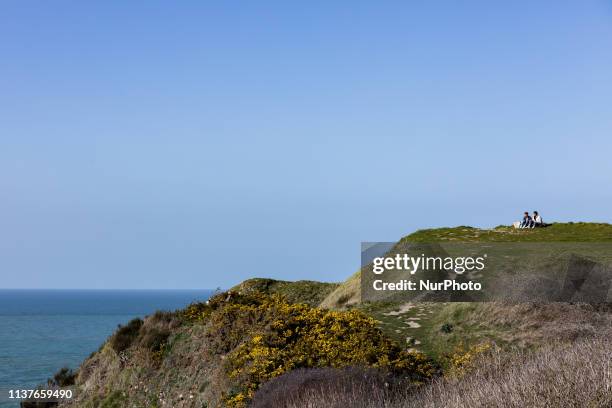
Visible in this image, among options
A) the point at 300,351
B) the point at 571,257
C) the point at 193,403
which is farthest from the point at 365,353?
the point at 571,257

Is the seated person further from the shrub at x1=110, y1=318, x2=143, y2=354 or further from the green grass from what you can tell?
the shrub at x1=110, y1=318, x2=143, y2=354

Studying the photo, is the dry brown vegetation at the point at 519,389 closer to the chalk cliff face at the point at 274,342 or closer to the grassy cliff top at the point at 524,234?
the chalk cliff face at the point at 274,342

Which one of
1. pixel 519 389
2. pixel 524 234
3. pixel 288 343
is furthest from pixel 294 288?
pixel 519 389

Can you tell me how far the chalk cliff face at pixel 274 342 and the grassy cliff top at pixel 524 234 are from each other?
541 inches

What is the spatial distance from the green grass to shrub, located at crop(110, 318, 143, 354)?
19825 mm

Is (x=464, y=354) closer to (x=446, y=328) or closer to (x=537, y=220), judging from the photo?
(x=446, y=328)

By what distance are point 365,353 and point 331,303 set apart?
1941cm

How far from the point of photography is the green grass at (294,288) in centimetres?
4353

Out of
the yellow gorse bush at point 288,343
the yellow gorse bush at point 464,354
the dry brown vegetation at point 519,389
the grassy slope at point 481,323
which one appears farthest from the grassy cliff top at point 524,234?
the dry brown vegetation at point 519,389

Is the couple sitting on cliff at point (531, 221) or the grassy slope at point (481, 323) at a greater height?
the couple sitting on cliff at point (531, 221)

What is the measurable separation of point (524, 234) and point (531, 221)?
4.68 meters

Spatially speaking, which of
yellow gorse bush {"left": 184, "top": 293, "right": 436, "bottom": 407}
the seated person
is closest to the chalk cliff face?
yellow gorse bush {"left": 184, "top": 293, "right": 436, "bottom": 407}

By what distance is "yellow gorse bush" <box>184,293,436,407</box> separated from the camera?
15344mm

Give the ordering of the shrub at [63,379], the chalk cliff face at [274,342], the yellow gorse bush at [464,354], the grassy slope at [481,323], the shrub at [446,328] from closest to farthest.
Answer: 1. the chalk cliff face at [274,342]
2. the yellow gorse bush at [464,354]
3. the grassy slope at [481,323]
4. the shrub at [446,328]
5. the shrub at [63,379]
